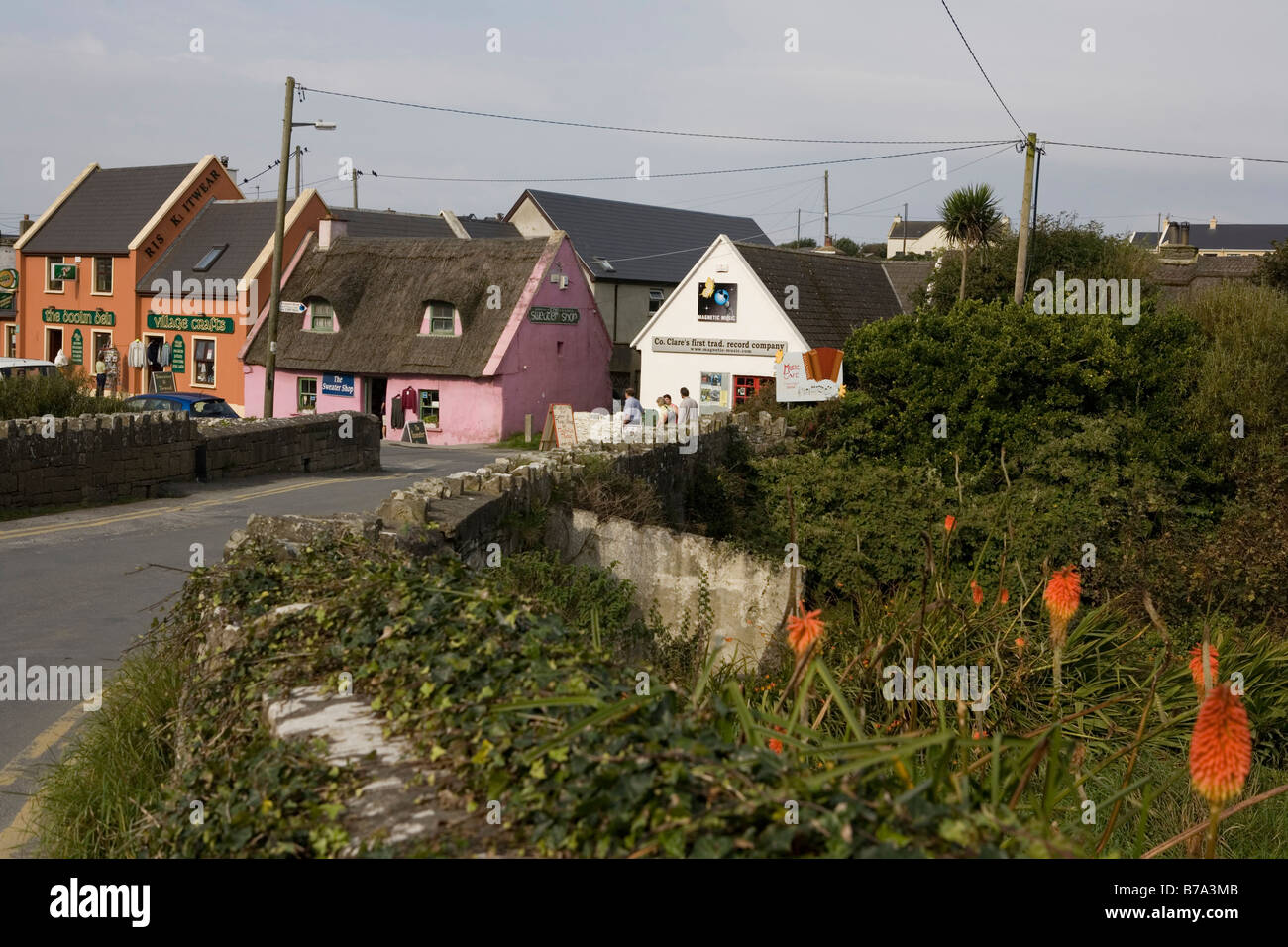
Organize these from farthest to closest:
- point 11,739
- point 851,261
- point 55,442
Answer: point 851,261, point 55,442, point 11,739

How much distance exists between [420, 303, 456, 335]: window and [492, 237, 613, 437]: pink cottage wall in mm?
2346

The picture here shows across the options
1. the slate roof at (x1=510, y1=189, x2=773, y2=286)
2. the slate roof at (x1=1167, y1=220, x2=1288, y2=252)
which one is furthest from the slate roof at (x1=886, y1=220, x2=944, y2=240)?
the slate roof at (x1=510, y1=189, x2=773, y2=286)

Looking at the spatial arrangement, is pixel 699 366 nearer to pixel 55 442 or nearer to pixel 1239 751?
pixel 55 442

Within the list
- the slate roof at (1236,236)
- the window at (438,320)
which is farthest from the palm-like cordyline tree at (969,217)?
the slate roof at (1236,236)

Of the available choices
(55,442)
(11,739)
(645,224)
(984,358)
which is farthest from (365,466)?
(645,224)

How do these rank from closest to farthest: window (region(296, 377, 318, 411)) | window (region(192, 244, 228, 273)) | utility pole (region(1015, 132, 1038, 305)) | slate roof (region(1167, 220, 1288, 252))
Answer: utility pole (region(1015, 132, 1038, 305))
window (region(296, 377, 318, 411))
window (region(192, 244, 228, 273))
slate roof (region(1167, 220, 1288, 252))

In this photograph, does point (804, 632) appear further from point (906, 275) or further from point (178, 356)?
point (906, 275)

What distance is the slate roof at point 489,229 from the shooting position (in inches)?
2245

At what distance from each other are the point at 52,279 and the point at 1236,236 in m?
102

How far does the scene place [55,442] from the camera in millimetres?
16578

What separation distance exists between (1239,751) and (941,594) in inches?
192

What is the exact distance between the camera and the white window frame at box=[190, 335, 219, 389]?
4391 cm

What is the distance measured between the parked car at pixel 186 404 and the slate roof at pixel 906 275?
2545 cm

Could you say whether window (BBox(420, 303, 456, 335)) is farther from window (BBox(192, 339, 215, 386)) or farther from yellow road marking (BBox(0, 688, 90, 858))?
yellow road marking (BBox(0, 688, 90, 858))
